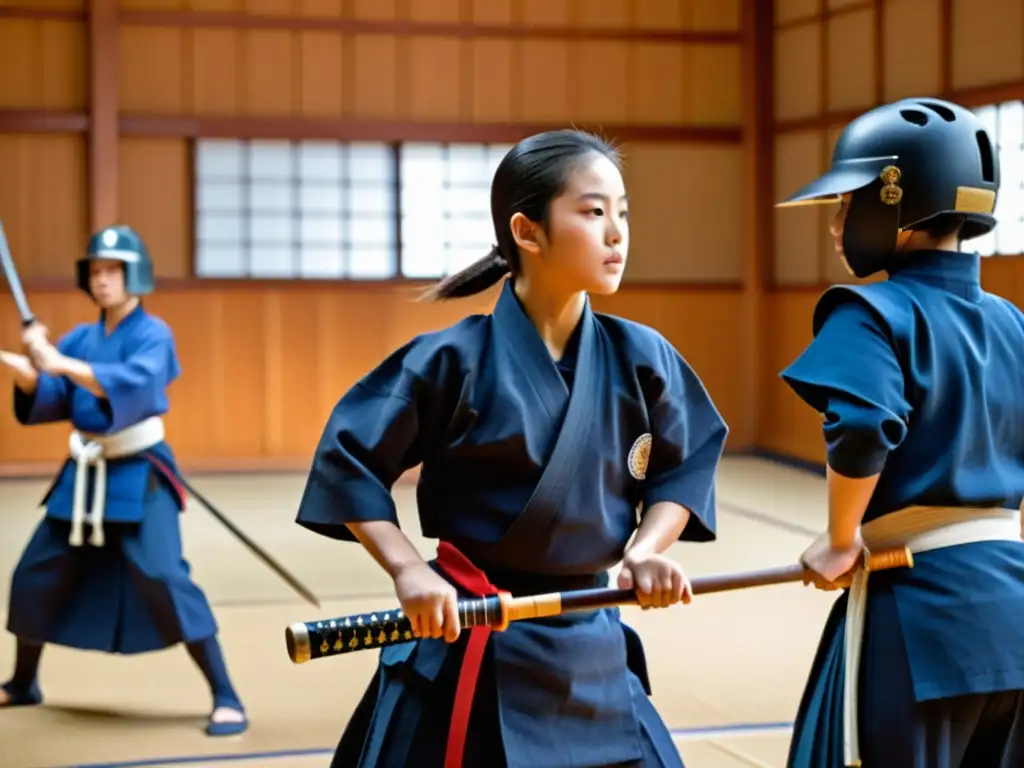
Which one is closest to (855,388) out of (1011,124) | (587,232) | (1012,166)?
(587,232)

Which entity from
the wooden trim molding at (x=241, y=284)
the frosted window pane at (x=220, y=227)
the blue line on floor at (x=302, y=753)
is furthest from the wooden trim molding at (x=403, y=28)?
the blue line on floor at (x=302, y=753)

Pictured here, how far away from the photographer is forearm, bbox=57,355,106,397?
3859 mm

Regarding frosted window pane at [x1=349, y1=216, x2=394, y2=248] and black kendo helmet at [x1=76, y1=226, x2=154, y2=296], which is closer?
black kendo helmet at [x1=76, y1=226, x2=154, y2=296]

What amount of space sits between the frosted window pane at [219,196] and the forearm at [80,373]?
5838 mm

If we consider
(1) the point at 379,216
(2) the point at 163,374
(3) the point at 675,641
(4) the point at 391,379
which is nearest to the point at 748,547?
(3) the point at 675,641

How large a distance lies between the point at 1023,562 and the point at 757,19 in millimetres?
8686

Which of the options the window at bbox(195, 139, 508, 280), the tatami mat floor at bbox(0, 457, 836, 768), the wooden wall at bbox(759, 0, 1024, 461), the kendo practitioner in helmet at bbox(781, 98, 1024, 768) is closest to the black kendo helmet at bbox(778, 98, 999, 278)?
the kendo practitioner in helmet at bbox(781, 98, 1024, 768)

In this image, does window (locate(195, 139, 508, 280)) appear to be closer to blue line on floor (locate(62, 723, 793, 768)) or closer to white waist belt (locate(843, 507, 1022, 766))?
blue line on floor (locate(62, 723, 793, 768))

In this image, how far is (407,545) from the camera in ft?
6.67

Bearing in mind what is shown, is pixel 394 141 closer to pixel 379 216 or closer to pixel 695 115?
pixel 379 216

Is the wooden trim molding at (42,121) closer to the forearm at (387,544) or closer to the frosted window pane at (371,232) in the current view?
the frosted window pane at (371,232)

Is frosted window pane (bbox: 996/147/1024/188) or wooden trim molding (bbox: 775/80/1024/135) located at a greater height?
wooden trim molding (bbox: 775/80/1024/135)

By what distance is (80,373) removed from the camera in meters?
3.88

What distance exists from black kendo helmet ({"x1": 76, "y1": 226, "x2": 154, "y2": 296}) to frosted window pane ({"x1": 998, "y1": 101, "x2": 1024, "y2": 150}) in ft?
17.3
